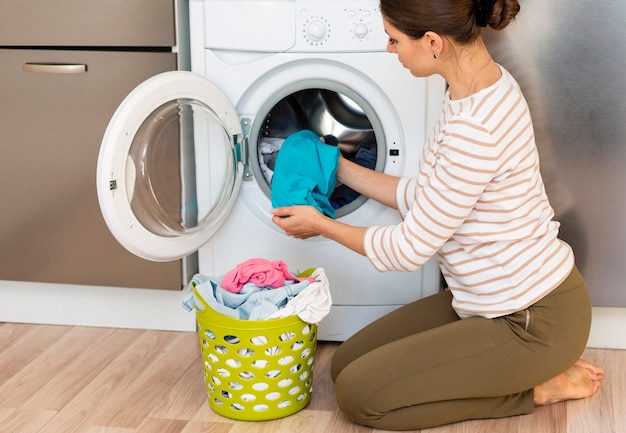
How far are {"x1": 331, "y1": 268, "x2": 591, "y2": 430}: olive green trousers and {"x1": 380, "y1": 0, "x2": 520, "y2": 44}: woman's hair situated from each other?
57 centimetres

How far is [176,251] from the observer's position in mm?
1873

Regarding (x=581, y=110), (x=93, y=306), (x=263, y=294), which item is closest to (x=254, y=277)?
(x=263, y=294)

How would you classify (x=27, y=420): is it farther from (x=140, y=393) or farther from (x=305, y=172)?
(x=305, y=172)

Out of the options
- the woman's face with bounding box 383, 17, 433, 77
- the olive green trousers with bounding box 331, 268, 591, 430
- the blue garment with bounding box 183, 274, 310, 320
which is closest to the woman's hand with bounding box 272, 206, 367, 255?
the blue garment with bounding box 183, 274, 310, 320

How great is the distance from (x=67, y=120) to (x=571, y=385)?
135 cm

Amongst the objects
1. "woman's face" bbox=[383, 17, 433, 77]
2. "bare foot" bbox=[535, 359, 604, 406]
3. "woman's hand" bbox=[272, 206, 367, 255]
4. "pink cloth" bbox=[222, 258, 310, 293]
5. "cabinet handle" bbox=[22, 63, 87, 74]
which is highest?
"woman's face" bbox=[383, 17, 433, 77]

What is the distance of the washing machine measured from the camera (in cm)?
198

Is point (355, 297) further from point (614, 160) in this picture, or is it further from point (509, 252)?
point (614, 160)

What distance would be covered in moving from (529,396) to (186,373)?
80 centimetres

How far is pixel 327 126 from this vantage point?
2117 mm

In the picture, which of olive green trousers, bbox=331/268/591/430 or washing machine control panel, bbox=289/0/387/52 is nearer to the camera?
olive green trousers, bbox=331/268/591/430

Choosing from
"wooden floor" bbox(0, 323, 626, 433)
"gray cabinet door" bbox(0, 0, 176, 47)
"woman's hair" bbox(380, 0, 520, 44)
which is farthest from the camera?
"gray cabinet door" bbox(0, 0, 176, 47)

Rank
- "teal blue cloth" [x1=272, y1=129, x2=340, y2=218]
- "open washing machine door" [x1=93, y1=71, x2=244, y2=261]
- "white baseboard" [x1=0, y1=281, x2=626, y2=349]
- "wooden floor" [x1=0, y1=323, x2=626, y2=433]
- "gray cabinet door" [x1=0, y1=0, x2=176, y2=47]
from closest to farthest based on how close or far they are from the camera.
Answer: "open washing machine door" [x1=93, y1=71, x2=244, y2=261] → "wooden floor" [x1=0, y1=323, x2=626, y2=433] → "teal blue cloth" [x1=272, y1=129, x2=340, y2=218] → "gray cabinet door" [x1=0, y1=0, x2=176, y2=47] → "white baseboard" [x1=0, y1=281, x2=626, y2=349]

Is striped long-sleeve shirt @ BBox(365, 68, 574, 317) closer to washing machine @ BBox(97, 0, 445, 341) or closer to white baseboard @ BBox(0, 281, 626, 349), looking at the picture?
washing machine @ BBox(97, 0, 445, 341)
